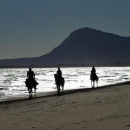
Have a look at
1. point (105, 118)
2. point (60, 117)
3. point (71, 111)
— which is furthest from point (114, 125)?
point (71, 111)

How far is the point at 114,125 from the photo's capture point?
9.05 meters

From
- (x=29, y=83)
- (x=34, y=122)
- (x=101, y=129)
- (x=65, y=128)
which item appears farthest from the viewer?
(x=29, y=83)

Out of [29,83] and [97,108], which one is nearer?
[97,108]

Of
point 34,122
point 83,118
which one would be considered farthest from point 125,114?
point 34,122

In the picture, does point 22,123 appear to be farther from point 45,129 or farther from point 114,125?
point 114,125

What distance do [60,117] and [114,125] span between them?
127 inches

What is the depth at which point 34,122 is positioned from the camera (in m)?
11.1

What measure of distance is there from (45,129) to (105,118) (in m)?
2.37

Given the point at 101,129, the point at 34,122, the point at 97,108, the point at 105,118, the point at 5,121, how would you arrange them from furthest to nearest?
the point at 97,108, the point at 5,121, the point at 34,122, the point at 105,118, the point at 101,129

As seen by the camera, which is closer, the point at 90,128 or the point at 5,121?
the point at 90,128

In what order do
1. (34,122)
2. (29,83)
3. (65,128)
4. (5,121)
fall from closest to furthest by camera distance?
(65,128) → (34,122) → (5,121) → (29,83)

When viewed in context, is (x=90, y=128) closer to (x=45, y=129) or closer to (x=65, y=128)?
(x=65, y=128)

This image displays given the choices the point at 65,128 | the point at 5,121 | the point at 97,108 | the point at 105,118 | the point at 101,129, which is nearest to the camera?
the point at 101,129

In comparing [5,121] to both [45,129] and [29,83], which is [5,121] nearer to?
[45,129]
